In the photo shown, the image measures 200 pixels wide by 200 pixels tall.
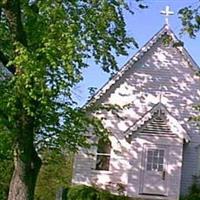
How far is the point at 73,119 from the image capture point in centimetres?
2259

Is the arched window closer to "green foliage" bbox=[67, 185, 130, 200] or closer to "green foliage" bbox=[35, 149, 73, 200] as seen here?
"green foliage" bbox=[67, 185, 130, 200]

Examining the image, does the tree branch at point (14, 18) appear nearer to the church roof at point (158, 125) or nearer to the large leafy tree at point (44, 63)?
the large leafy tree at point (44, 63)

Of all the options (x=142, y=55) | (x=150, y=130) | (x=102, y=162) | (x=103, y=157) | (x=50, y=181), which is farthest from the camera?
(x=50, y=181)

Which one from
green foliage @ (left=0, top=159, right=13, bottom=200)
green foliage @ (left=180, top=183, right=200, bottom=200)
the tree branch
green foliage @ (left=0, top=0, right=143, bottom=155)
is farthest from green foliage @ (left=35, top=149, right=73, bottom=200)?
the tree branch

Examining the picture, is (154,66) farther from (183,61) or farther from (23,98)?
(23,98)

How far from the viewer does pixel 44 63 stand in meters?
19.4

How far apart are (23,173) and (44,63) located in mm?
3845

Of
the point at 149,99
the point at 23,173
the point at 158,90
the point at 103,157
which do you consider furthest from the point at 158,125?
the point at 23,173

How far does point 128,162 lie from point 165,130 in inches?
92.7

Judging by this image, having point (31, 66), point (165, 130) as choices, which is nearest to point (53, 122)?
point (31, 66)

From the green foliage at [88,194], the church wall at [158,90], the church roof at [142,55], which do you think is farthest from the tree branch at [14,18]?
the church wall at [158,90]

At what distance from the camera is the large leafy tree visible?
19578mm

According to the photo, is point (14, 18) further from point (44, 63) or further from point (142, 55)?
point (142, 55)

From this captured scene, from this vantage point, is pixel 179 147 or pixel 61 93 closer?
pixel 61 93
